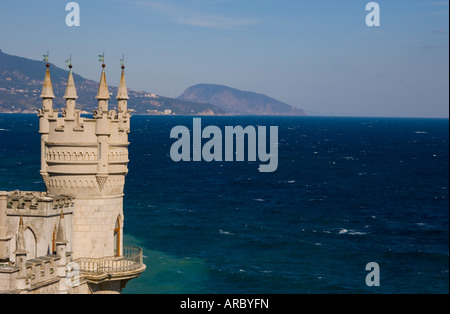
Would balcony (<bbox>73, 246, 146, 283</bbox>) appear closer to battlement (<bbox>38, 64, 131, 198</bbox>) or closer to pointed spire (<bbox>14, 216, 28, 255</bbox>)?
battlement (<bbox>38, 64, 131, 198</bbox>)

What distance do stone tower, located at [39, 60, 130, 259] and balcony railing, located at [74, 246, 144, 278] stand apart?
13.6 inches

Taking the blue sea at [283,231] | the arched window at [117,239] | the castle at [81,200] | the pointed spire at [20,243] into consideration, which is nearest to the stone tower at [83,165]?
the castle at [81,200]

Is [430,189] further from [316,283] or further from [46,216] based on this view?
[46,216]

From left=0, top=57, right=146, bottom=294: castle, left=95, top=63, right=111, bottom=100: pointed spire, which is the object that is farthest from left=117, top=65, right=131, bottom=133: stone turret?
left=95, top=63, right=111, bottom=100: pointed spire

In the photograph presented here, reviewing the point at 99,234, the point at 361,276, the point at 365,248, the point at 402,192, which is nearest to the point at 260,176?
the point at 402,192

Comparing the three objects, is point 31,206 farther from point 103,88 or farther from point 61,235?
point 103,88

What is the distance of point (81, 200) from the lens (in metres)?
35.5

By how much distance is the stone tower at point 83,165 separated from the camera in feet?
116

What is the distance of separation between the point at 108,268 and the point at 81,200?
365cm

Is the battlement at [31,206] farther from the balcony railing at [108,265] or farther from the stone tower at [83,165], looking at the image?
the balcony railing at [108,265]

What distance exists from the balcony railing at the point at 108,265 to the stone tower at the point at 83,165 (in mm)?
346

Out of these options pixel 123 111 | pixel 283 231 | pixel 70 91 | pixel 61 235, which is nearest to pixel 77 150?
pixel 70 91

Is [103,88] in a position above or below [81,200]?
above
